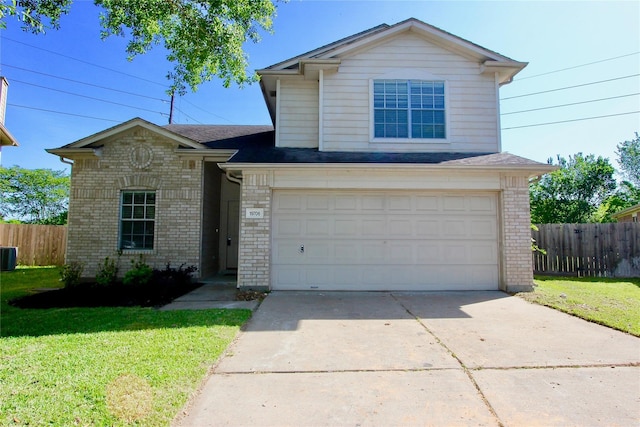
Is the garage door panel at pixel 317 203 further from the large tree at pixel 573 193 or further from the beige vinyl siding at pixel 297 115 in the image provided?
the large tree at pixel 573 193

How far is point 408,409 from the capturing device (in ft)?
9.80

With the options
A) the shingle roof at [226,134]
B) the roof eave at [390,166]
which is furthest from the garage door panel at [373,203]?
the shingle roof at [226,134]

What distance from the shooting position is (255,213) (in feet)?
26.2

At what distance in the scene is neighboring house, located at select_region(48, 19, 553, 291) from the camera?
8141mm

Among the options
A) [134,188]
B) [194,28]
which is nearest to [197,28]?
[194,28]

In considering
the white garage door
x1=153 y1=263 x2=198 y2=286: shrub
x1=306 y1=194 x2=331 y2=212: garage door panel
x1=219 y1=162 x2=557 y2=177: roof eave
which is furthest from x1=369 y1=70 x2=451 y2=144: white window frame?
x1=153 y1=263 x2=198 y2=286: shrub

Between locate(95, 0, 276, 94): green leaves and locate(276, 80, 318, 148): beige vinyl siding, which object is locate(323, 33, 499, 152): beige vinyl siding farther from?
locate(95, 0, 276, 94): green leaves

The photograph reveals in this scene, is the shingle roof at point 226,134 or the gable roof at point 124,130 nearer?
the gable roof at point 124,130

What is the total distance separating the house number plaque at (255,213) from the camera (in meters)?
7.98

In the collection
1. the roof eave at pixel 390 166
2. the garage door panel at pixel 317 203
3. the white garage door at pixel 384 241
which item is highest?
the roof eave at pixel 390 166

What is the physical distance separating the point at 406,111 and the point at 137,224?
26.5 ft

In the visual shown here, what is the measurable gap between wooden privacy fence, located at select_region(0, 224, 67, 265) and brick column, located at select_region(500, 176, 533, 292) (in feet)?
54.9

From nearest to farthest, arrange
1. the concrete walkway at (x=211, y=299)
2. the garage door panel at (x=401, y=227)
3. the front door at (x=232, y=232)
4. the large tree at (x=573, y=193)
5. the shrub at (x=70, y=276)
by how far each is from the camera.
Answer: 1. the concrete walkway at (x=211, y=299)
2. the garage door panel at (x=401, y=227)
3. the shrub at (x=70, y=276)
4. the front door at (x=232, y=232)
5. the large tree at (x=573, y=193)

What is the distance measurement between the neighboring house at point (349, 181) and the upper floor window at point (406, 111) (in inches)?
1.4
